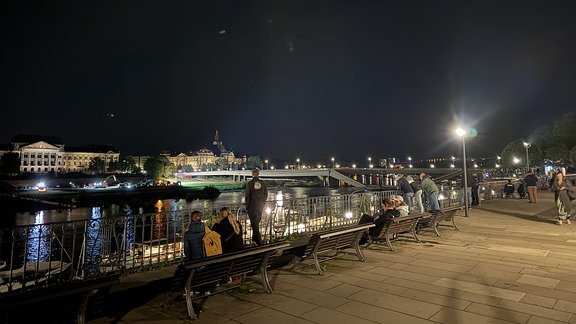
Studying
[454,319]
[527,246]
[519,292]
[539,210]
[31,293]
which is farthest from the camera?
[539,210]

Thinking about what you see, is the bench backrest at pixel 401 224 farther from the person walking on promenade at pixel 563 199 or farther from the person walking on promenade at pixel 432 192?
the person walking on promenade at pixel 563 199

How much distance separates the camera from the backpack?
250 inches

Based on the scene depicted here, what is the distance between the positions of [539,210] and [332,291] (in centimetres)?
1643

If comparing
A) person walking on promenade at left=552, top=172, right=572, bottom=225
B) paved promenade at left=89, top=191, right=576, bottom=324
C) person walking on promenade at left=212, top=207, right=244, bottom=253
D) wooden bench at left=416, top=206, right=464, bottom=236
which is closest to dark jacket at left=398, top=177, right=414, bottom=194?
wooden bench at left=416, top=206, right=464, bottom=236

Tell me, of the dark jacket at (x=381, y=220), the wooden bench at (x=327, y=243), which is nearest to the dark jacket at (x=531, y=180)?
the dark jacket at (x=381, y=220)

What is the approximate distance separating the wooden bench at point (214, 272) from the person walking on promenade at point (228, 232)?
63cm

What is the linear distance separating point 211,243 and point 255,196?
10.2 ft

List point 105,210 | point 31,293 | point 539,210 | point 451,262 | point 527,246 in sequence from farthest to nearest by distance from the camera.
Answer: point 105,210
point 539,210
point 527,246
point 451,262
point 31,293

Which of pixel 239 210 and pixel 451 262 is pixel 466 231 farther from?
pixel 239 210

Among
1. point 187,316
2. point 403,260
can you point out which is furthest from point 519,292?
point 187,316

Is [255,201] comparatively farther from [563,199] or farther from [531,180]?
[531,180]

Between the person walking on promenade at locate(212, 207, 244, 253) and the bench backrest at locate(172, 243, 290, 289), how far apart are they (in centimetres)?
88

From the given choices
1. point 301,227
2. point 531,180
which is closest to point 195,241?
point 301,227

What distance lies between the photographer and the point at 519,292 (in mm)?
6070
